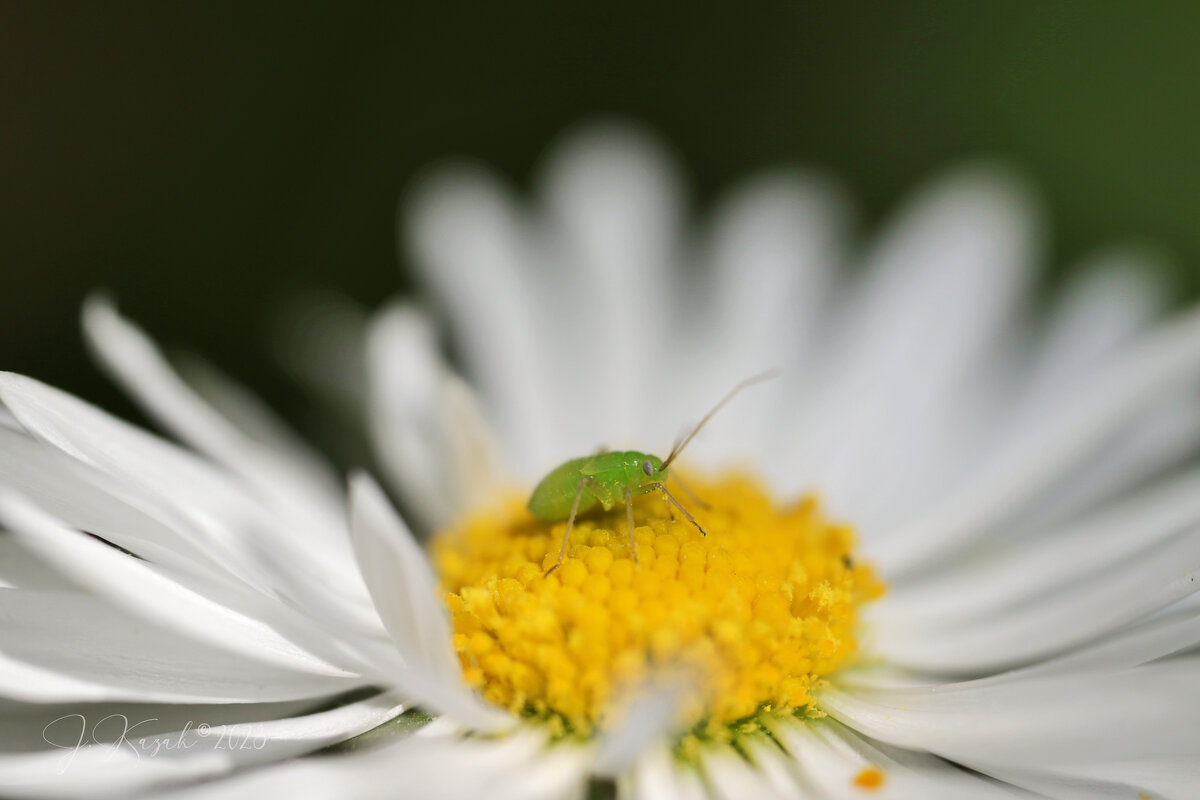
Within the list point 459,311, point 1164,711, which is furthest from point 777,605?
point 459,311

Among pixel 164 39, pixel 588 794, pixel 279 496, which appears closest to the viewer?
pixel 588 794

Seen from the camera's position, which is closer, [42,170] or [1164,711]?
[1164,711]

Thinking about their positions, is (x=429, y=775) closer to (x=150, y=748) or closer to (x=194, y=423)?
(x=150, y=748)

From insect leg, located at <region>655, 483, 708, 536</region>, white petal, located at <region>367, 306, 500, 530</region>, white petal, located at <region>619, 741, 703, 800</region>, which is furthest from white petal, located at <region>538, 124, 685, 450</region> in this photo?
white petal, located at <region>619, 741, 703, 800</region>

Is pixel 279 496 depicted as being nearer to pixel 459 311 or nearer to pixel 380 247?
pixel 459 311

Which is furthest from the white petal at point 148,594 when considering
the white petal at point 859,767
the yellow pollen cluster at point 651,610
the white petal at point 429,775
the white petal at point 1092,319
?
the white petal at point 1092,319

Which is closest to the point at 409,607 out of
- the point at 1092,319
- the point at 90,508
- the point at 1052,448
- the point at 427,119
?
the point at 90,508

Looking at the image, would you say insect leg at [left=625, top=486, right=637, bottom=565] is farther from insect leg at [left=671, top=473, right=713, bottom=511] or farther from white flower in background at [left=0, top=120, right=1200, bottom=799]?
insect leg at [left=671, top=473, right=713, bottom=511]
